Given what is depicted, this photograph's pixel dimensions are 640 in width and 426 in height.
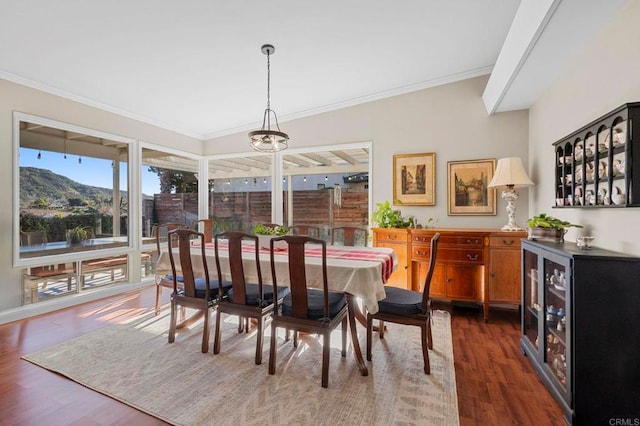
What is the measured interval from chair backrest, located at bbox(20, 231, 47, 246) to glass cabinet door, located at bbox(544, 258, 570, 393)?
5135mm

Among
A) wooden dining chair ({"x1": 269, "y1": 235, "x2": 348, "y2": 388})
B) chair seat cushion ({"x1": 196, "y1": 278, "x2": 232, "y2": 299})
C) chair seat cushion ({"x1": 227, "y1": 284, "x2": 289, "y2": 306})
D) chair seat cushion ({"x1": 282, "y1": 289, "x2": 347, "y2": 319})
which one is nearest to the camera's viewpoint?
wooden dining chair ({"x1": 269, "y1": 235, "x2": 348, "y2": 388})

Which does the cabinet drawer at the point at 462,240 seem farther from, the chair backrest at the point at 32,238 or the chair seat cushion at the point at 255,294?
the chair backrest at the point at 32,238

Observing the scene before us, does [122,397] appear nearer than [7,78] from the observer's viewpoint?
Yes

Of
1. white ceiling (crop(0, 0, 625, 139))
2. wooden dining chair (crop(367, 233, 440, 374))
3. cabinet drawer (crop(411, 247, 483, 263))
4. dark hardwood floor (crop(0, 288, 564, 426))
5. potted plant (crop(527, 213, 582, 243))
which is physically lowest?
dark hardwood floor (crop(0, 288, 564, 426))

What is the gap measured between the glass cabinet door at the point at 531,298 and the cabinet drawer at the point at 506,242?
689 mm

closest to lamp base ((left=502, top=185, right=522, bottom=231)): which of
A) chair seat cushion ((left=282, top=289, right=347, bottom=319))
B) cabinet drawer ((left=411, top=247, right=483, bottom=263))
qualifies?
cabinet drawer ((left=411, top=247, right=483, bottom=263))

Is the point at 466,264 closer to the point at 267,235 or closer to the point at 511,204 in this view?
the point at 511,204

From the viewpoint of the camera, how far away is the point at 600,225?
213 cm

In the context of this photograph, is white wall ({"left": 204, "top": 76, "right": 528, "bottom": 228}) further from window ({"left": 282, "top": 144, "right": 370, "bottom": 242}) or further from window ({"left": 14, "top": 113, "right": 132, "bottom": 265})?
window ({"left": 14, "top": 113, "right": 132, "bottom": 265})


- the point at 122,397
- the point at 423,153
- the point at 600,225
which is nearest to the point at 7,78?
the point at 122,397

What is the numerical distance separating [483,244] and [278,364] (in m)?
2.46

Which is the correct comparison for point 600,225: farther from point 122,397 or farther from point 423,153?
point 122,397

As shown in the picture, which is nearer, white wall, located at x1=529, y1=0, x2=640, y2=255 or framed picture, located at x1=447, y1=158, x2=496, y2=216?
white wall, located at x1=529, y1=0, x2=640, y2=255

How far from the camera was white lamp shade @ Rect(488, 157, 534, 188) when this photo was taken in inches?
127
